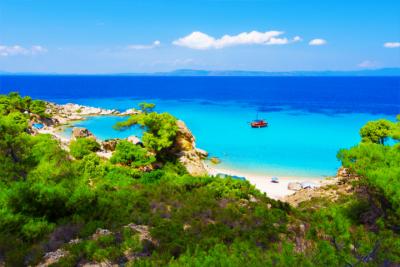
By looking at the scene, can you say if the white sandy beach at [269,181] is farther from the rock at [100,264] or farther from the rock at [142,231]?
the rock at [100,264]

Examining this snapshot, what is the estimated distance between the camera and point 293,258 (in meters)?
6.36

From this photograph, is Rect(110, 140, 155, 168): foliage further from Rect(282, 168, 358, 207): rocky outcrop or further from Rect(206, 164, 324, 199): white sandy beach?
Rect(282, 168, 358, 207): rocky outcrop

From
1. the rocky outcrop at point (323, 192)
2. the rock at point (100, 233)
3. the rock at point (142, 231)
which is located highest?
the rock at point (100, 233)

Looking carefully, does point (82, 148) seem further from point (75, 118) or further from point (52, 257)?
point (75, 118)

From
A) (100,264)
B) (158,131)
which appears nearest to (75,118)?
(158,131)

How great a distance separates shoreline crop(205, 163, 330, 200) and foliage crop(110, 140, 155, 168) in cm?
967

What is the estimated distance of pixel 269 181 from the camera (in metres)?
32.0

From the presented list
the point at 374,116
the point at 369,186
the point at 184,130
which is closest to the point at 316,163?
the point at 184,130

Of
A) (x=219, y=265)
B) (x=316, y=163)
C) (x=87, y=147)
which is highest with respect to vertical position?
(x=219, y=265)

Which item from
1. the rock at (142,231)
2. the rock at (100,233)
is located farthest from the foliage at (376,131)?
the rock at (100,233)

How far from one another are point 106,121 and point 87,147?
37265 mm

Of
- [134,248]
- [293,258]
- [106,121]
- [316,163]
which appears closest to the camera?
[293,258]

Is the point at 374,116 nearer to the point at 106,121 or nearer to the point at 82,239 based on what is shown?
the point at 106,121

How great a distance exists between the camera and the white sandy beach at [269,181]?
28984mm
